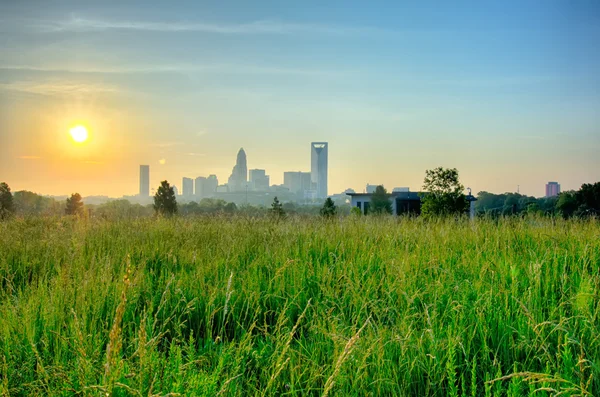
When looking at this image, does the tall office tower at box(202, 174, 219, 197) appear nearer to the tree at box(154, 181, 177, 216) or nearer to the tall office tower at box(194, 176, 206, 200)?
the tall office tower at box(194, 176, 206, 200)

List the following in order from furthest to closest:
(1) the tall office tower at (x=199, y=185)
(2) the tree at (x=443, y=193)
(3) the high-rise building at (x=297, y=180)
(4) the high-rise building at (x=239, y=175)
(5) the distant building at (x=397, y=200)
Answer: (3) the high-rise building at (x=297, y=180) → (4) the high-rise building at (x=239, y=175) → (1) the tall office tower at (x=199, y=185) → (5) the distant building at (x=397, y=200) → (2) the tree at (x=443, y=193)

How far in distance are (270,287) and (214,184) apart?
134m

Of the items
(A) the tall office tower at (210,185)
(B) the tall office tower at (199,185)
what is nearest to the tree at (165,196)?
(A) the tall office tower at (210,185)

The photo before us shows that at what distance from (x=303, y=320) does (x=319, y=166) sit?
183 metres

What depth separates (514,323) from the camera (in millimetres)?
3029

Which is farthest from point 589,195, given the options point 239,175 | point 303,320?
point 239,175

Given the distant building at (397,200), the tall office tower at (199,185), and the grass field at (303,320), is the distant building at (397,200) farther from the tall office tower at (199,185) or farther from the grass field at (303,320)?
the tall office tower at (199,185)

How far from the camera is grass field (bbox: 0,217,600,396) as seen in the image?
2.22 m

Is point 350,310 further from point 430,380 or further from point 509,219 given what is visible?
point 509,219

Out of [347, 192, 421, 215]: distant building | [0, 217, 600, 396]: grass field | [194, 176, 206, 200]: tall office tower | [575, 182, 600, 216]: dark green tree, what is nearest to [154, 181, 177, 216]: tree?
[347, 192, 421, 215]: distant building

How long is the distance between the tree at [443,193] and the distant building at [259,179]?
126 m

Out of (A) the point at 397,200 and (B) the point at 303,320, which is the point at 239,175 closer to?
(A) the point at 397,200

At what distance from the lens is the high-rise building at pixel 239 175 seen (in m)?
161

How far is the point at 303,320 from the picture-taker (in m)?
3.59
